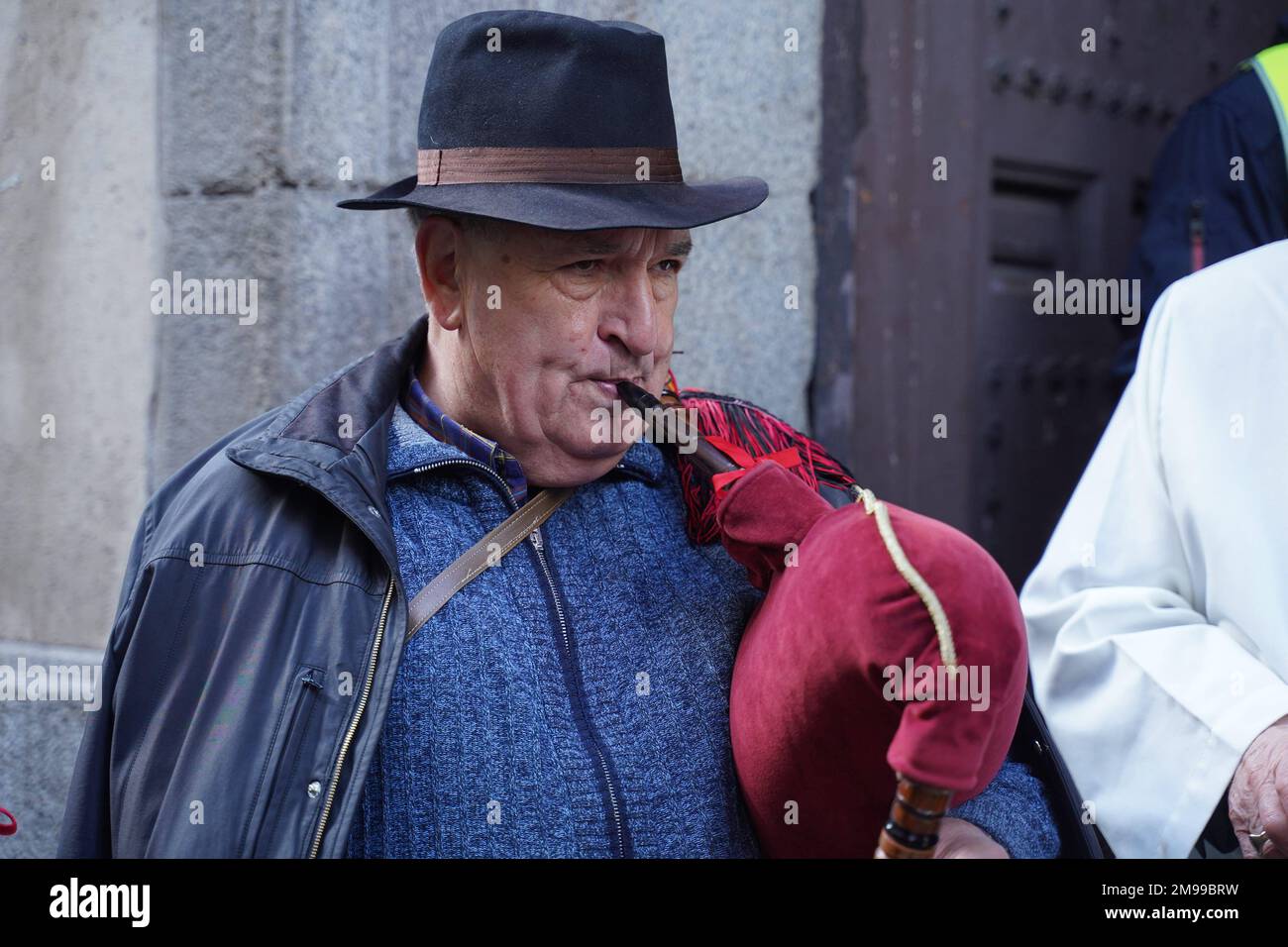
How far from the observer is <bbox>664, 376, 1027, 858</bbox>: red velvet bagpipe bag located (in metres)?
1.25

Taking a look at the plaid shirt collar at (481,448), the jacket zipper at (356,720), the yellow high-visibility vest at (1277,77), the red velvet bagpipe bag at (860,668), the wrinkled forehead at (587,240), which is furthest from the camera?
the yellow high-visibility vest at (1277,77)

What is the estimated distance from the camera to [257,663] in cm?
155

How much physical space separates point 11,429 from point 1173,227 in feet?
8.41

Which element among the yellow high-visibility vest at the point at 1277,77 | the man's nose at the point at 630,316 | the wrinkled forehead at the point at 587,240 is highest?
the yellow high-visibility vest at the point at 1277,77

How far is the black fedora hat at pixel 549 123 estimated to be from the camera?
172cm

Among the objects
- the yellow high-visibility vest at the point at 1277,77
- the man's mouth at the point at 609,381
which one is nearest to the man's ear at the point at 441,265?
the man's mouth at the point at 609,381

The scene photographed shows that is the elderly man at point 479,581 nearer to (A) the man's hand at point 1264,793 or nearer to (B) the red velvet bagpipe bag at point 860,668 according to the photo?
(B) the red velvet bagpipe bag at point 860,668

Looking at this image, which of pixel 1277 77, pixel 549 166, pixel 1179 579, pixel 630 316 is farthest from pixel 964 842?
pixel 1277 77

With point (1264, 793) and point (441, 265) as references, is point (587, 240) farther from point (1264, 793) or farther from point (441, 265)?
point (1264, 793)

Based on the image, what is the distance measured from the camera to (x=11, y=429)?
9.35 feet

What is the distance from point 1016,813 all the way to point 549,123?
1.07 metres

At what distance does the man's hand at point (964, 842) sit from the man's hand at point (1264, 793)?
14.4 inches

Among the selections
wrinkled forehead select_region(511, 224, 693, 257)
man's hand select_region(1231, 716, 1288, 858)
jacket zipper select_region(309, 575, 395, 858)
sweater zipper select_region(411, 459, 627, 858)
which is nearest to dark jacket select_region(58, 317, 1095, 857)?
jacket zipper select_region(309, 575, 395, 858)
